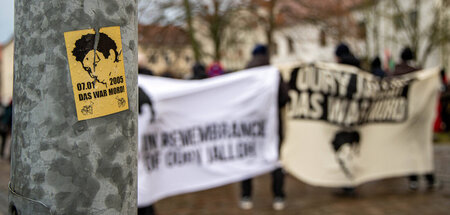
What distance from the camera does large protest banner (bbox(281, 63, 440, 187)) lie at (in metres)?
5.53

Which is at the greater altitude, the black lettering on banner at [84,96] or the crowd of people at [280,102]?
the black lettering on banner at [84,96]

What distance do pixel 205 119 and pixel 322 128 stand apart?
5.16ft

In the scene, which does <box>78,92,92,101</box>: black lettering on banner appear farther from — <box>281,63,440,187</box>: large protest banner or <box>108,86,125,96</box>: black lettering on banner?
<box>281,63,440,187</box>: large protest banner

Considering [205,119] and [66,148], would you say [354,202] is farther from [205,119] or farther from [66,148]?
[66,148]

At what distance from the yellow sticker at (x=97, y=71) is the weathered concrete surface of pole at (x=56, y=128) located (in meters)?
0.02

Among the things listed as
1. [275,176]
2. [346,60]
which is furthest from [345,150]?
[346,60]

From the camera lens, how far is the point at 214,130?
200 inches

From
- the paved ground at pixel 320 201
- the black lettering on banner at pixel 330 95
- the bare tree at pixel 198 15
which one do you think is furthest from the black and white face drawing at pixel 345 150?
the bare tree at pixel 198 15

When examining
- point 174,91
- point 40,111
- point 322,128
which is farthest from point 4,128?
point 40,111

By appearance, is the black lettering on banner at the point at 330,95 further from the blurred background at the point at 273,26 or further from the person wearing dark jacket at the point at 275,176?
the blurred background at the point at 273,26

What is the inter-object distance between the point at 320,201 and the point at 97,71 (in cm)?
465

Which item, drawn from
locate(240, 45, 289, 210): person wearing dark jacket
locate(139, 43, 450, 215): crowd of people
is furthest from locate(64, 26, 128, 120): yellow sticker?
locate(240, 45, 289, 210): person wearing dark jacket

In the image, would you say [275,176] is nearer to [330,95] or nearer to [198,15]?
[330,95]

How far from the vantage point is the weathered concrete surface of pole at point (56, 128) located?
43.7 inches
